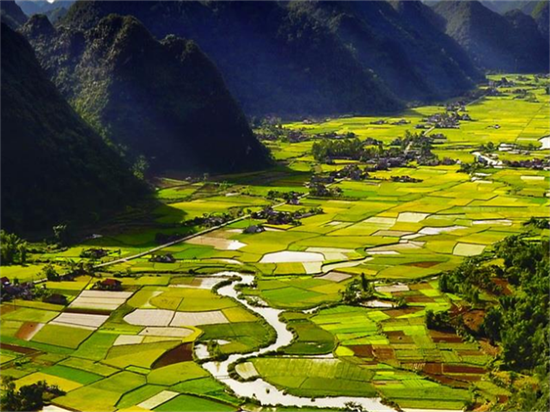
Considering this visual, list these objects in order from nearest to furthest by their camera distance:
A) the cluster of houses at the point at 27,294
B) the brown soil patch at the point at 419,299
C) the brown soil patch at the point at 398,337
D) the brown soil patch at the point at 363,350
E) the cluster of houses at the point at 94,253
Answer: the brown soil patch at the point at 363,350 → the brown soil patch at the point at 398,337 → the brown soil patch at the point at 419,299 → the cluster of houses at the point at 27,294 → the cluster of houses at the point at 94,253

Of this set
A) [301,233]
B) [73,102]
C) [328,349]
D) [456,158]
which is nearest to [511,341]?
[328,349]

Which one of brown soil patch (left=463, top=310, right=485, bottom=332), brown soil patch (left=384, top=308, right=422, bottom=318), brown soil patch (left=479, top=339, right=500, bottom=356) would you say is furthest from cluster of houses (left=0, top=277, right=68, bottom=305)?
brown soil patch (left=479, top=339, right=500, bottom=356)

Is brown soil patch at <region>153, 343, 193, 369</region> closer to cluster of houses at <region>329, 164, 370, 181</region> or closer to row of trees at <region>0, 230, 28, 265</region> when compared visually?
row of trees at <region>0, 230, 28, 265</region>

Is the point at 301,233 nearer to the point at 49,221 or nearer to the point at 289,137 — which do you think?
the point at 49,221

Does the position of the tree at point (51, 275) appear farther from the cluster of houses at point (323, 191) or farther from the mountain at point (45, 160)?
the cluster of houses at point (323, 191)

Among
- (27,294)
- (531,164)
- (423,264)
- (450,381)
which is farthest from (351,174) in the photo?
(450,381)

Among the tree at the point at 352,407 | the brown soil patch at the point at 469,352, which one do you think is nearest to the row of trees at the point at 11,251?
the tree at the point at 352,407

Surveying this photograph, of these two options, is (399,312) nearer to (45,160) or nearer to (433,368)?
(433,368)
